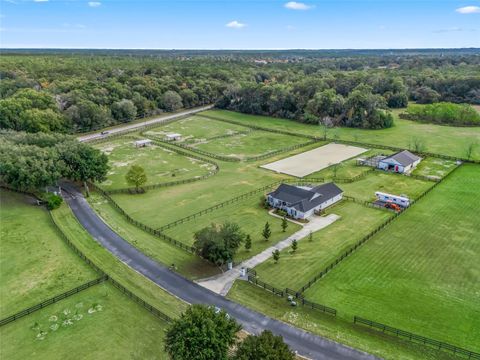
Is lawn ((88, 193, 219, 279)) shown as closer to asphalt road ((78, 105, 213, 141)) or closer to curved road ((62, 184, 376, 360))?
curved road ((62, 184, 376, 360))

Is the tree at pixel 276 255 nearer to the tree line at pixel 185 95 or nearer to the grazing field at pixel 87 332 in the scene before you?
the grazing field at pixel 87 332

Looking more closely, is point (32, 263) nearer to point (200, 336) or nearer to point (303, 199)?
point (200, 336)

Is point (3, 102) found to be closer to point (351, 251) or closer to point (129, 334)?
point (129, 334)

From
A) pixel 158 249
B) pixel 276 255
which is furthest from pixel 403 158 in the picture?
pixel 158 249

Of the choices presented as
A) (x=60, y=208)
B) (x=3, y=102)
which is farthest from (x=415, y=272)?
(x=3, y=102)

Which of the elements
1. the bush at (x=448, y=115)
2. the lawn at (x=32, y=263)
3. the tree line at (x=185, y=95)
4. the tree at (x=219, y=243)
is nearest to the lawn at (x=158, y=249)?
the tree at (x=219, y=243)
